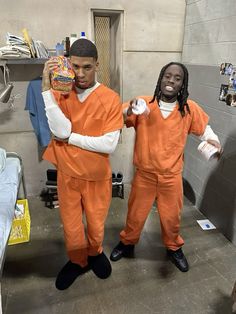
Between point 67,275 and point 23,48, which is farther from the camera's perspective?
point 23,48

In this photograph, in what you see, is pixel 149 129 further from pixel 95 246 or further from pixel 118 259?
pixel 118 259

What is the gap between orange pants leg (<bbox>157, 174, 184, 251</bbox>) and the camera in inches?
68.7

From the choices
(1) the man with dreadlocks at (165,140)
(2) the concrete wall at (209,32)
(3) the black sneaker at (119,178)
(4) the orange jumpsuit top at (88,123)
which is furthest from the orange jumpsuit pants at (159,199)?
(2) the concrete wall at (209,32)

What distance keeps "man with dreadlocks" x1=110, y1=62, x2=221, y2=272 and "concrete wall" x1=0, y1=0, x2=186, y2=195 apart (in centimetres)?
116

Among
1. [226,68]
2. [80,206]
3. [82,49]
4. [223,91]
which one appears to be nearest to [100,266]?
[80,206]

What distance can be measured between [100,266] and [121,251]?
26 cm

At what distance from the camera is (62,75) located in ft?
4.16

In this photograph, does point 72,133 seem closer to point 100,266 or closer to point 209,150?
point 209,150

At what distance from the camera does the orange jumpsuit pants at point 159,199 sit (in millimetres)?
1759

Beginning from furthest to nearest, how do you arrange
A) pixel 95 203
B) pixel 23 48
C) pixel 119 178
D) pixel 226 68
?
pixel 119 178 < pixel 23 48 < pixel 226 68 < pixel 95 203

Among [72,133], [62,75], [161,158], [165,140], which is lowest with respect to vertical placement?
[161,158]

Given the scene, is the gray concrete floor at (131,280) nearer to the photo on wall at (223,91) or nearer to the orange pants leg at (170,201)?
the orange pants leg at (170,201)

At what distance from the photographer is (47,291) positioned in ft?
5.79

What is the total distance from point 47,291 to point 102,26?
248 cm
